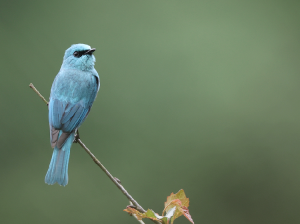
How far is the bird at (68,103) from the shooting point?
283cm

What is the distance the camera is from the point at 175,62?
6938 millimetres

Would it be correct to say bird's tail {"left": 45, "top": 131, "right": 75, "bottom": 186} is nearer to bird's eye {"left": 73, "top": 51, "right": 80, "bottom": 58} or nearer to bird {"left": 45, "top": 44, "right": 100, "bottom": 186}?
bird {"left": 45, "top": 44, "right": 100, "bottom": 186}

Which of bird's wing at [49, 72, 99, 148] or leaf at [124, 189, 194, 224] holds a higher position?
bird's wing at [49, 72, 99, 148]

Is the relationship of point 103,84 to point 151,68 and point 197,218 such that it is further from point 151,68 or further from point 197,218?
point 197,218

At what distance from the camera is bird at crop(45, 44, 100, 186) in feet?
9.28

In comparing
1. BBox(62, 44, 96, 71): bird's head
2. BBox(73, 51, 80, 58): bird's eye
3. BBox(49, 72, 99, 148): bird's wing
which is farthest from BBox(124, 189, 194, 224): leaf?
BBox(73, 51, 80, 58): bird's eye

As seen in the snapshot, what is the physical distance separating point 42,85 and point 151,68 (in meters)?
2.04

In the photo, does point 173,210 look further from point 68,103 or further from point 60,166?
point 68,103

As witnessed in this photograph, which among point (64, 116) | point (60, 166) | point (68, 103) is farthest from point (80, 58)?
point (60, 166)

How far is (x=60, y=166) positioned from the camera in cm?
275

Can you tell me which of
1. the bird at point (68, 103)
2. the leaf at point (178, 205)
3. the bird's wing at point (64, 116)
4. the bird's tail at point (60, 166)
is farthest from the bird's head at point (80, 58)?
the leaf at point (178, 205)

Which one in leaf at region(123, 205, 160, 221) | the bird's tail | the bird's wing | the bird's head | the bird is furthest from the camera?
the bird's head

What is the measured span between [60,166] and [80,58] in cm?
124

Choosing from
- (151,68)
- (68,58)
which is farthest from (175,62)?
(68,58)
